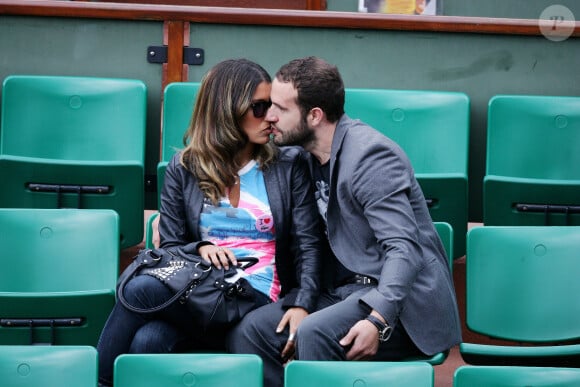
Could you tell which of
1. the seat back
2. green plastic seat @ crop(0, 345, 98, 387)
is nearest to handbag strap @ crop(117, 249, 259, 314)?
green plastic seat @ crop(0, 345, 98, 387)

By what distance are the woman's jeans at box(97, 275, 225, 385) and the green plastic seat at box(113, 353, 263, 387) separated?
222 mm

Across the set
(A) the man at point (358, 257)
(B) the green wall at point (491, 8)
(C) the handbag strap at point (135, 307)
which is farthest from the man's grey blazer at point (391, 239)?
(B) the green wall at point (491, 8)

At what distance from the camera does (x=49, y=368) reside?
1.29 metres

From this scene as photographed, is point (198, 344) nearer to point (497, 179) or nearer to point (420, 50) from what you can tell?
point (497, 179)

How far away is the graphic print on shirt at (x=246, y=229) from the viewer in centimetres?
163

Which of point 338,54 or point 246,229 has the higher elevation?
point 338,54

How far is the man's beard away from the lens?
162 centimetres

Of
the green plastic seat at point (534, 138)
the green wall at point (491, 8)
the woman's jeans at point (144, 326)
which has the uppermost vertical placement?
the green wall at point (491, 8)

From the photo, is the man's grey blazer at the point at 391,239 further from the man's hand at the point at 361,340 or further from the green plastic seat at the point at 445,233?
the green plastic seat at the point at 445,233

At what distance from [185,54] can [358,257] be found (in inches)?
34.2

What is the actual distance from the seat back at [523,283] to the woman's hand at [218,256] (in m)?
0.38

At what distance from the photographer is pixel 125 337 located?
1510 mm

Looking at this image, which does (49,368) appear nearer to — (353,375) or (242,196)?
(353,375)
